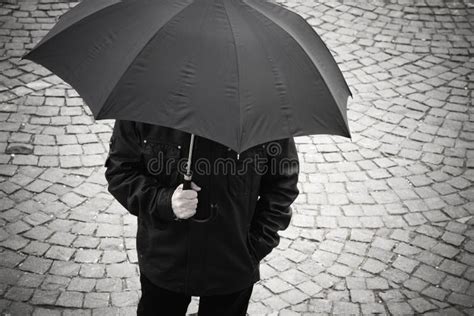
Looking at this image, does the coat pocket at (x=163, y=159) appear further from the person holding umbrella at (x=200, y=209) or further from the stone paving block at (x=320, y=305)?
the stone paving block at (x=320, y=305)

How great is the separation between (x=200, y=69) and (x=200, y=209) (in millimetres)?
808

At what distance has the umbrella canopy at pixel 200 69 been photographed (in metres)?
2.30

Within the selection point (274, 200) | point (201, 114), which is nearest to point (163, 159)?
point (201, 114)

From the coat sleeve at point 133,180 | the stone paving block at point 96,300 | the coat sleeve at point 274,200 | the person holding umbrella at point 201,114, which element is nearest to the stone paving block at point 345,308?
the person holding umbrella at point 201,114

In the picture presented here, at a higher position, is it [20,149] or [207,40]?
[207,40]

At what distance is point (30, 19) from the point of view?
8266 millimetres

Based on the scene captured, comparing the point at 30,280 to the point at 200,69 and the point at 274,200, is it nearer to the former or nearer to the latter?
the point at 274,200

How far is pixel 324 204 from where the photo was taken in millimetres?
5789

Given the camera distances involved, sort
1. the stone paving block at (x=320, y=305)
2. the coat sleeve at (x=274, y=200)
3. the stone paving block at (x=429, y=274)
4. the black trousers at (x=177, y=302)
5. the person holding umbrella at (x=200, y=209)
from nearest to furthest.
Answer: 1. the person holding umbrella at (x=200, y=209)
2. the coat sleeve at (x=274, y=200)
3. the black trousers at (x=177, y=302)
4. the stone paving block at (x=320, y=305)
5. the stone paving block at (x=429, y=274)

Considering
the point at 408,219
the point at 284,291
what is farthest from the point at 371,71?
the point at 284,291

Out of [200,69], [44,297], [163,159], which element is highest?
[200,69]

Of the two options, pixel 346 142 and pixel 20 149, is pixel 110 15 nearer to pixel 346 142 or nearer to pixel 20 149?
pixel 20 149

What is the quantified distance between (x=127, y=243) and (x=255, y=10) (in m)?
3.14

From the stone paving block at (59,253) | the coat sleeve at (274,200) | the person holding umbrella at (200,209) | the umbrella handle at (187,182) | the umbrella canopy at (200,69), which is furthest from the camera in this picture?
the stone paving block at (59,253)
